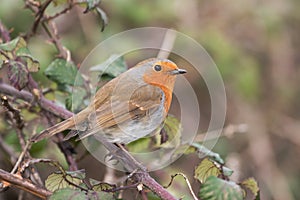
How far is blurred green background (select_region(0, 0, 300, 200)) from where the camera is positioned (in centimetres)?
397

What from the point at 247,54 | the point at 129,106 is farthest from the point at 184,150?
the point at 247,54

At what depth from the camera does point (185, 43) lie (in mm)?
4125

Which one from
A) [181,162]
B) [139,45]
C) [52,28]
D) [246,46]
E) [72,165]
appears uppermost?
[246,46]

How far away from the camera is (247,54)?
4570 millimetres

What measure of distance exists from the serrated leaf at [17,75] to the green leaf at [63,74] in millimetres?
337

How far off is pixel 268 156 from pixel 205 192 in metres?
2.63

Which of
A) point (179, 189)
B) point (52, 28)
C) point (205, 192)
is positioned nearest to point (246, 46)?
point (179, 189)

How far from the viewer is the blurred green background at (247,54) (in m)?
3.97

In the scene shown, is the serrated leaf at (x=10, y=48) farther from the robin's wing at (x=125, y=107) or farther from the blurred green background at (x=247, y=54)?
the blurred green background at (x=247, y=54)

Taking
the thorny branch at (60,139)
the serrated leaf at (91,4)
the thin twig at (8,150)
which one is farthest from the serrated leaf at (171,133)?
the thin twig at (8,150)

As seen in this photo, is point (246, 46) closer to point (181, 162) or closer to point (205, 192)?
point (181, 162)

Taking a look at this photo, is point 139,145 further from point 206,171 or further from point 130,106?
point 206,171

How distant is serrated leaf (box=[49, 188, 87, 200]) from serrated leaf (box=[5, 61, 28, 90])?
44 centimetres

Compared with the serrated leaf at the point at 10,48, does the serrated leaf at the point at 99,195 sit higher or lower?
lower
